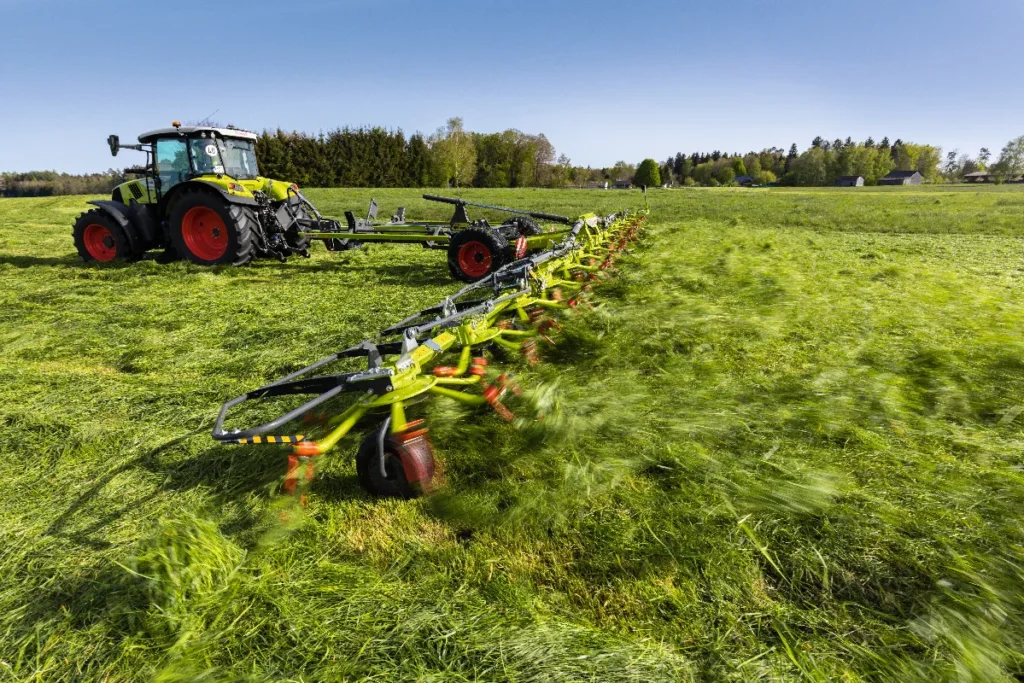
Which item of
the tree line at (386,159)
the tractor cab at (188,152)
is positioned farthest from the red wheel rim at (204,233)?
the tree line at (386,159)

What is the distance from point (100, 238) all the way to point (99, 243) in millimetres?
86

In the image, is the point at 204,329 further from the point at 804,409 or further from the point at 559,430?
the point at 804,409

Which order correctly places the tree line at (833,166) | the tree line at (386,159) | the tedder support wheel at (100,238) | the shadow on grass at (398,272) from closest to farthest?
the shadow on grass at (398,272), the tedder support wheel at (100,238), the tree line at (386,159), the tree line at (833,166)

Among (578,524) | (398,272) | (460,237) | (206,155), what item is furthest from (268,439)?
(206,155)

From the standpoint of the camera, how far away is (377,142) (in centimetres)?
4828

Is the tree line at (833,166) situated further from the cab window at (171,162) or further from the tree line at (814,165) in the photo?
the cab window at (171,162)

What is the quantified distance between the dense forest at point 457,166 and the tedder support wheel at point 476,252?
1044 inches

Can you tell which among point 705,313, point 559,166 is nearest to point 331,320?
point 705,313

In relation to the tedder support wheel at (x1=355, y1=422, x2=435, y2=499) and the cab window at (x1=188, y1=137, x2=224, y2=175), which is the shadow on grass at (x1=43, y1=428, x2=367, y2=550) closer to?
the tedder support wheel at (x1=355, y1=422, x2=435, y2=499)

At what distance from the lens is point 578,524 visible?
76.2 inches

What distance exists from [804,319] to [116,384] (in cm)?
537

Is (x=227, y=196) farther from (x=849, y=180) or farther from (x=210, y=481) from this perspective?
(x=849, y=180)

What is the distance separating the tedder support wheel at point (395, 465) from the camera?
2.13 metres

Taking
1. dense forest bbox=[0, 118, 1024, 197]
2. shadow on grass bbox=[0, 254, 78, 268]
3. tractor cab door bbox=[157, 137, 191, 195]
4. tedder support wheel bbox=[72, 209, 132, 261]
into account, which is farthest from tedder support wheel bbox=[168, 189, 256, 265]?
dense forest bbox=[0, 118, 1024, 197]
